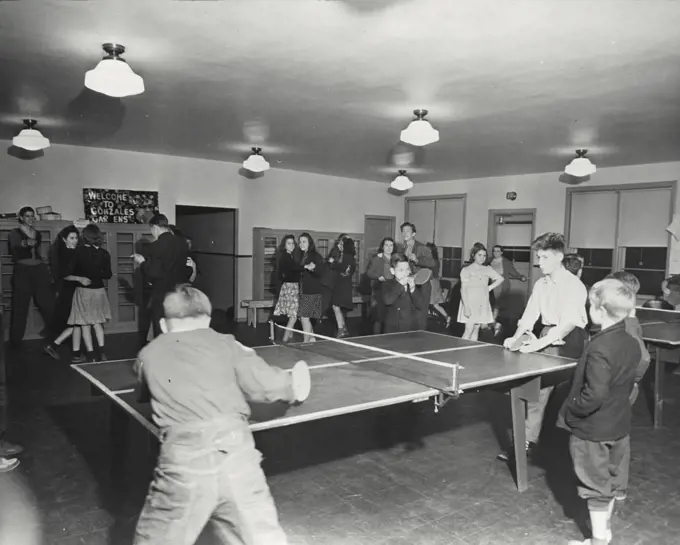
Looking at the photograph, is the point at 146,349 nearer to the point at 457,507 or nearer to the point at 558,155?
the point at 457,507

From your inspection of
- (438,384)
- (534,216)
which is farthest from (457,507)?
(534,216)

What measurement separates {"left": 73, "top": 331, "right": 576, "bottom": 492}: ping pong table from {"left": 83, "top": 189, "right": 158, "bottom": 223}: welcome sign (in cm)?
536

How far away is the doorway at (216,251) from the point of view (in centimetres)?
990

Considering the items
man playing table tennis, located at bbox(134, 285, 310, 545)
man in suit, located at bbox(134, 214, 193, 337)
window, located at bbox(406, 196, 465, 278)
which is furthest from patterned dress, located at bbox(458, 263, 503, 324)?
man playing table tennis, located at bbox(134, 285, 310, 545)

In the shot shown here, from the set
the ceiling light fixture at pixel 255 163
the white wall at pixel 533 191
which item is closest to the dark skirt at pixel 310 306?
the ceiling light fixture at pixel 255 163

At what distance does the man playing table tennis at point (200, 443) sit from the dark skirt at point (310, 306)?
5.21 metres

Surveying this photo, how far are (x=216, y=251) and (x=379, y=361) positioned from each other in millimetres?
7438

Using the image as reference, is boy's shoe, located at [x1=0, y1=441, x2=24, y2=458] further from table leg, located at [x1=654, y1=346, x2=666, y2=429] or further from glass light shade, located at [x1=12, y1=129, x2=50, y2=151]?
table leg, located at [x1=654, y1=346, x2=666, y2=429]

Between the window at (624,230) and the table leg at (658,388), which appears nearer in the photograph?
the table leg at (658,388)

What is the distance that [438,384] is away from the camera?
9.87 feet

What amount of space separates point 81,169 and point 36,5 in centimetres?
530

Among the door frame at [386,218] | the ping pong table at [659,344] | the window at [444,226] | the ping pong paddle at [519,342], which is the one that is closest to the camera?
the ping pong paddle at [519,342]

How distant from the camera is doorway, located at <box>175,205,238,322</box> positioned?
990 centimetres

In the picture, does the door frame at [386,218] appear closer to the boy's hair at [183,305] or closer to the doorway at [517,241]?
the doorway at [517,241]
